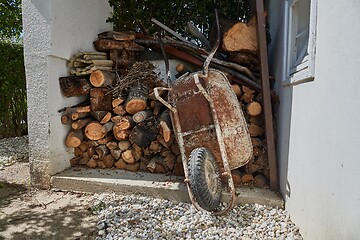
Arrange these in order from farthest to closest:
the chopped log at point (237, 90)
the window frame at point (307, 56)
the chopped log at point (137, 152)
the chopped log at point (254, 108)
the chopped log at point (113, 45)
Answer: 1. the chopped log at point (113, 45)
2. the chopped log at point (137, 152)
3. the chopped log at point (237, 90)
4. the chopped log at point (254, 108)
5. the window frame at point (307, 56)

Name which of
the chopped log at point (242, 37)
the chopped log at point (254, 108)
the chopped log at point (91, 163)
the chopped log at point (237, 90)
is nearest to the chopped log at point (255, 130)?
the chopped log at point (254, 108)

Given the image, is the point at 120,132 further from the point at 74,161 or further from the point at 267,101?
the point at 267,101

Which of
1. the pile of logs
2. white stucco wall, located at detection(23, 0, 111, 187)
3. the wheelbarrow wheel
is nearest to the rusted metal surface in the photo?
the pile of logs

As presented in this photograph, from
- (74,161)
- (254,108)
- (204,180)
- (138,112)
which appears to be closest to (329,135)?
(204,180)

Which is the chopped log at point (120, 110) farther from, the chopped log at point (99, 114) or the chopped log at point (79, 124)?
the chopped log at point (79, 124)

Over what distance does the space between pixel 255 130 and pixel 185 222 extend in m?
1.18

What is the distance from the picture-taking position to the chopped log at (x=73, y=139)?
2.88 metres

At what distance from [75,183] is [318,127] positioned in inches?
93.2

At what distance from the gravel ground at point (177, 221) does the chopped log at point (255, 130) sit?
731mm

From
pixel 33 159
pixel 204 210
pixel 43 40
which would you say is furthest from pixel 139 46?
pixel 204 210

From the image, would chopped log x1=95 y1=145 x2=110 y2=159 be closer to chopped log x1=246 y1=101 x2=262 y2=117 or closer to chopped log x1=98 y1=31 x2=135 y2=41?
chopped log x1=98 y1=31 x2=135 y2=41

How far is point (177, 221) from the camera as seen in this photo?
7.04 ft

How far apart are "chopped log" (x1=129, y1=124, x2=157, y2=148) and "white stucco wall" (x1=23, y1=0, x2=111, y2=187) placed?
836 millimetres

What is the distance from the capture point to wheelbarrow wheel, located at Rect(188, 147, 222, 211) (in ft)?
6.56
